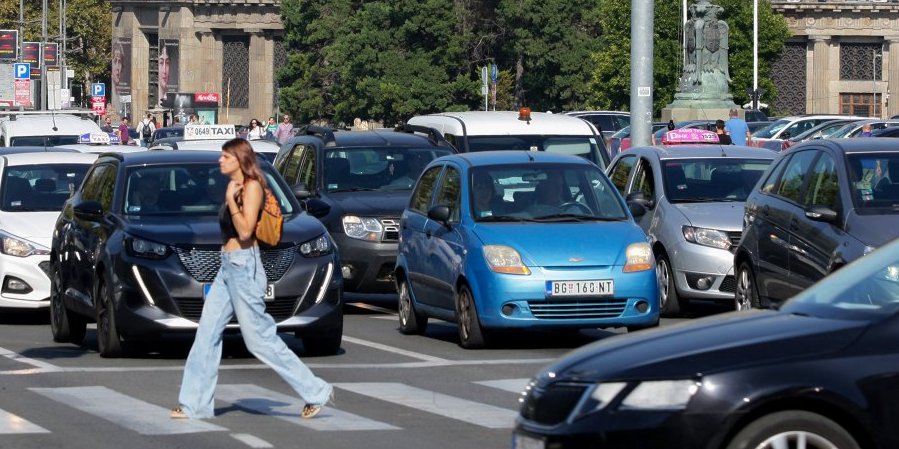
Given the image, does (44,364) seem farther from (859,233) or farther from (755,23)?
(755,23)

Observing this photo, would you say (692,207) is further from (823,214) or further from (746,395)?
(746,395)

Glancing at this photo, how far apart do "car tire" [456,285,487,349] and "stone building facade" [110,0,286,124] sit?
3820 inches

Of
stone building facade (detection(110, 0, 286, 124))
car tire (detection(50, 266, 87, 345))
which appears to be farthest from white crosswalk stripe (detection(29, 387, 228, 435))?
stone building facade (detection(110, 0, 286, 124))

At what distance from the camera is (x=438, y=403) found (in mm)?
11492

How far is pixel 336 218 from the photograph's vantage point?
1834 cm

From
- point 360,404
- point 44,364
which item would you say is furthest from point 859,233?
point 44,364

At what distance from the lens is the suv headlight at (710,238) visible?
57.4 ft

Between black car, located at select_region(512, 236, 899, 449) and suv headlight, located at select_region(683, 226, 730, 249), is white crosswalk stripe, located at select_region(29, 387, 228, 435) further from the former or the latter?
suv headlight, located at select_region(683, 226, 730, 249)

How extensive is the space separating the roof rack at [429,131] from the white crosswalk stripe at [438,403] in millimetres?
8184

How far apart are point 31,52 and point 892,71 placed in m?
49.0

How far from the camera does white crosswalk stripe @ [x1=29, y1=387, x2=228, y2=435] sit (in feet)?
33.7

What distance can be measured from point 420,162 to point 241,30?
95.7 metres

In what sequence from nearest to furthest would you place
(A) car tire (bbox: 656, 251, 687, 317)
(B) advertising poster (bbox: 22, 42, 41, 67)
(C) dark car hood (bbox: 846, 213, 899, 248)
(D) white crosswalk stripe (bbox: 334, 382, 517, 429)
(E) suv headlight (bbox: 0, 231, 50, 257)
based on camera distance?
1. (D) white crosswalk stripe (bbox: 334, 382, 517, 429)
2. (C) dark car hood (bbox: 846, 213, 899, 248)
3. (E) suv headlight (bbox: 0, 231, 50, 257)
4. (A) car tire (bbox: 656, 251, 687, 317)
5. (B) advertising poster (bbox: 22, 42, 41, 67)

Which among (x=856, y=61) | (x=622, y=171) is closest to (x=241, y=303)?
(x=622, y=171)
